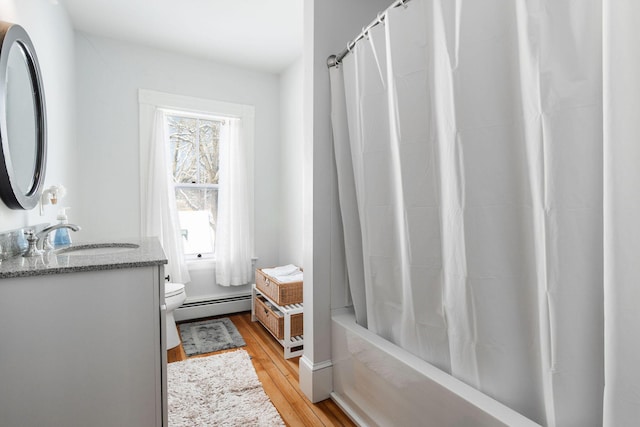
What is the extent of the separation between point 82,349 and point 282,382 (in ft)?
4.01

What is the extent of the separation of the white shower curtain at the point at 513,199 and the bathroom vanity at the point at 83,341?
108cm

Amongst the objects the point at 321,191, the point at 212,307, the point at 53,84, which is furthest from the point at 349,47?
the point at 212,307

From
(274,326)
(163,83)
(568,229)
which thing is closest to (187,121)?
(163,83)

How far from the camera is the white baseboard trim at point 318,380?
71.9 inches

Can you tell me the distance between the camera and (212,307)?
3.26m

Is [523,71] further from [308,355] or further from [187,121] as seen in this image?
[187,121]

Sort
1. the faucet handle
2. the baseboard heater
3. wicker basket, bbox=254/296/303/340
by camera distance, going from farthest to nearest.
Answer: the baseboard heater → wicker basket, bbox=254/296/303/340 → the faucet handle

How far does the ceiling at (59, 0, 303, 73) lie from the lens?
235 cm

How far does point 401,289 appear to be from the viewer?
146cm

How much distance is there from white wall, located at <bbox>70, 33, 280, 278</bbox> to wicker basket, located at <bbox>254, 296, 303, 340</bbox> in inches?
51.6

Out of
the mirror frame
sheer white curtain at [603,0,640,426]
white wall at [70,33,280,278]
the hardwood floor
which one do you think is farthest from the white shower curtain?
white wall at [70,33,280,278]

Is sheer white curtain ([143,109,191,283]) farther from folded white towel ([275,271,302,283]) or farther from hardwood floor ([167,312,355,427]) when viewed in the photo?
folded white towel ([275,271,302,283])

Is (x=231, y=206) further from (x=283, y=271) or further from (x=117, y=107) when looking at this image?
(x=117, y=107)

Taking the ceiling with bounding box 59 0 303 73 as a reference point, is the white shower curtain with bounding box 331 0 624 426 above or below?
below
